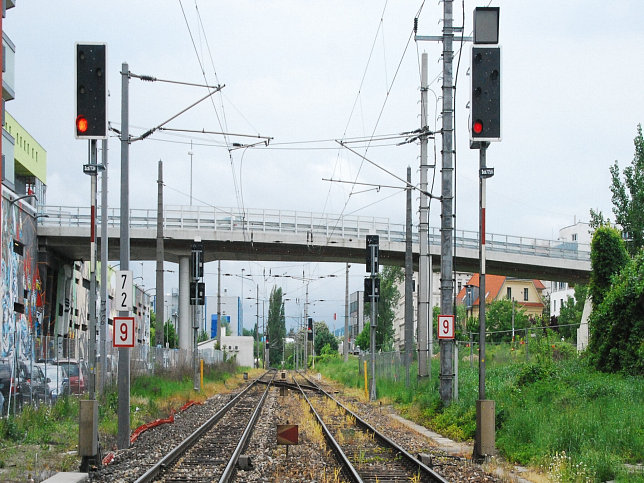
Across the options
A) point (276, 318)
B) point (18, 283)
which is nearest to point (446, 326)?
point (18, 283)

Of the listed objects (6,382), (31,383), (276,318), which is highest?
(6,382)

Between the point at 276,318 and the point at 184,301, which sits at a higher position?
the point at 184,301

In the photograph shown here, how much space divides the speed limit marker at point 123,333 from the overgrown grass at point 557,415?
8.04m

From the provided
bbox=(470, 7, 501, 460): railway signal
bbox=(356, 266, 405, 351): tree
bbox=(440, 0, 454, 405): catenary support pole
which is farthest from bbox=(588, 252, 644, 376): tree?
bbox=(356, 266, 405, 351): tree

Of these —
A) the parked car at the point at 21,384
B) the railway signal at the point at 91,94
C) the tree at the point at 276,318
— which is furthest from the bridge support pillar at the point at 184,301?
the tree at the point at 276,318

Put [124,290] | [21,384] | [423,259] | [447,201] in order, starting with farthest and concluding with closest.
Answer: [423,259]
[447,201]
[21,384]
[124,290]

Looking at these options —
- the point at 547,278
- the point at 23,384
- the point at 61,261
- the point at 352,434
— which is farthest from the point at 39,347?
the point at 547,278

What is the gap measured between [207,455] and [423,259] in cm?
1465

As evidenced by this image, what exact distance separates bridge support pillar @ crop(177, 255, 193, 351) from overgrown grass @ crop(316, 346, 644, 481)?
25.1 metres

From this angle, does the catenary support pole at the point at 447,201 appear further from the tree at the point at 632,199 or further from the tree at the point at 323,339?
the tree at the point at 323,339

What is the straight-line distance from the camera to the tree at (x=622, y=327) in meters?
24.3

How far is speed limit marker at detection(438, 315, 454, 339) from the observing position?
2217 centimetres

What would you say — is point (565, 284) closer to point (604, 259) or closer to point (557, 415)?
point (604, 259)

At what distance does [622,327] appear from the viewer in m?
25.4
